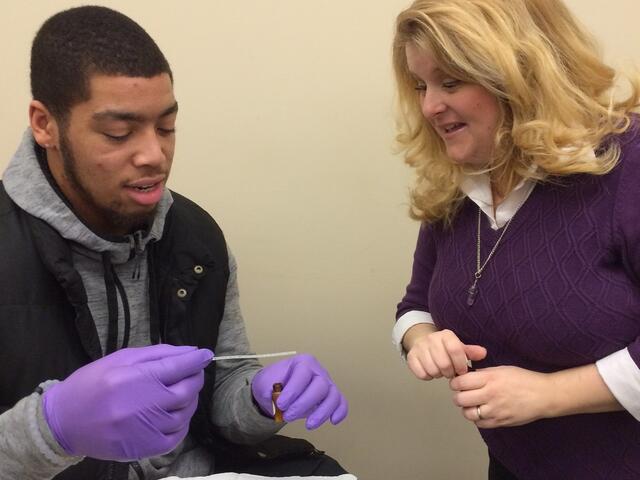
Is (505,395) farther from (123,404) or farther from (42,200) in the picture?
(42,200)

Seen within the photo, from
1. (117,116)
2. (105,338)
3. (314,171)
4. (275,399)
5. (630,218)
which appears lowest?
(275,399)

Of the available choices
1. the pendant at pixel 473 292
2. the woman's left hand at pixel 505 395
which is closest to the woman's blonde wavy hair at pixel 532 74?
the pendant at pixel 473 292

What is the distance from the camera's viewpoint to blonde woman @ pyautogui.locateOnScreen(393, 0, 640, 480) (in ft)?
2.83

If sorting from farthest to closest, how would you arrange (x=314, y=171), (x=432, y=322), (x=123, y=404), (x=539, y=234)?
(x=314, y=171) < (x=432, y=322) < (x=539, y=234) < (x=123, y=404)

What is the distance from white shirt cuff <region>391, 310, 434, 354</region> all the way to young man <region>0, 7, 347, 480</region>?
15cm

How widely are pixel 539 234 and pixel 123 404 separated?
0.60 m

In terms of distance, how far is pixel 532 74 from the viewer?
2.93ft

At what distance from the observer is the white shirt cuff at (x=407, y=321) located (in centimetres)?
112

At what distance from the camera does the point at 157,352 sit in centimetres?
85

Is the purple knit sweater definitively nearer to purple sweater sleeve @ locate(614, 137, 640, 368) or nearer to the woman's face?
purple sweater sleeve @ locate(614, 137, 640, 368)

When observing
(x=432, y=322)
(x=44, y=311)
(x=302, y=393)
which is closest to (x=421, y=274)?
(x=432, y=322)

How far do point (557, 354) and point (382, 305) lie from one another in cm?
53

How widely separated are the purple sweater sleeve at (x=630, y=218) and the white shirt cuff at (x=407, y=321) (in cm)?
36

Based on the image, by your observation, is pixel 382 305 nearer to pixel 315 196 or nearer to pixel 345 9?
pixel 315 196
